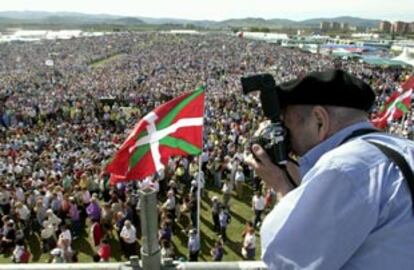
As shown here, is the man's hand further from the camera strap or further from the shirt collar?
the camera strap

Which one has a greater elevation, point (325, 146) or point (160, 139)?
point (325, 146)

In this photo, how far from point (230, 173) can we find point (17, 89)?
24.9 m

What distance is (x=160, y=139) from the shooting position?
Answer: 27.7 feet

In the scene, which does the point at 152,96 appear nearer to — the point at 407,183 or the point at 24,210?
the point at 24,210

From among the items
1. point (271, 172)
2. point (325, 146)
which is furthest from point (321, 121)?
point (271, 172)

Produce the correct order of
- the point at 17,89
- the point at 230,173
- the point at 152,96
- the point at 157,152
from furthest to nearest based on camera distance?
the point at 17,89, the point at 152,96, the point at 230,173, the point at 157,152

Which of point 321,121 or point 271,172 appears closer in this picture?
point 321,121

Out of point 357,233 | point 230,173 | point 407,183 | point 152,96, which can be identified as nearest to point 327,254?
point 357,233

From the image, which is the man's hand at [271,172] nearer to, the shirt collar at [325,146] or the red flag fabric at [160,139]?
the shirt collar at [325,146]

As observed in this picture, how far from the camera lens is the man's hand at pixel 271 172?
2.02 metres

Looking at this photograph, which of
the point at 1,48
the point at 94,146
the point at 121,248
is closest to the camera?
the point at 121,248

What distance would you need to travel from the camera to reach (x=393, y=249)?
1.55 meters

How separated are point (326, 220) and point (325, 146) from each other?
0.34 m

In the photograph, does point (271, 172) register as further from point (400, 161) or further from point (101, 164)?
point (101, 164)
